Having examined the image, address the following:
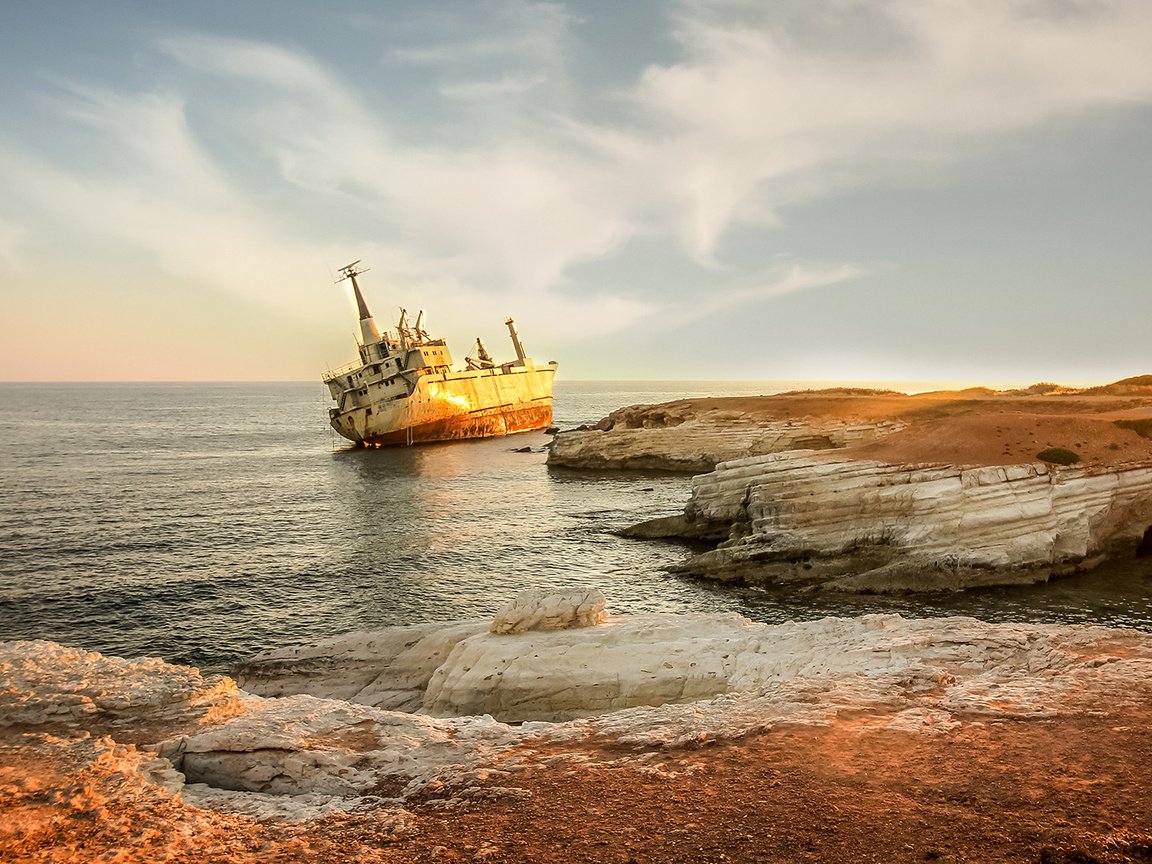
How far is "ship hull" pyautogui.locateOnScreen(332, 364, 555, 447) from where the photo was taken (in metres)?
79.1

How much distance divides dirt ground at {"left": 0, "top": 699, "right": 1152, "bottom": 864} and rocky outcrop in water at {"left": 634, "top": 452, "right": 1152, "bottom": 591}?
1735 centimetres

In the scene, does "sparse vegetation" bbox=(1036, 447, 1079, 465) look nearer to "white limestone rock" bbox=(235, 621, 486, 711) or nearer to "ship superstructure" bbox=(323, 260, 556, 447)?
"white limestone rock" bbox=(235, 621, 486, 711)

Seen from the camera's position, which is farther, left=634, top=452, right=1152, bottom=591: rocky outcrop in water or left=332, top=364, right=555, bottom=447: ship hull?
left=332, top=364, right=555, bottom=447: ship hull

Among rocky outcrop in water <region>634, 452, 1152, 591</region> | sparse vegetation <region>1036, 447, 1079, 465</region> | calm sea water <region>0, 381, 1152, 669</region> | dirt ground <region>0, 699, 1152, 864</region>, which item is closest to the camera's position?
dirt ground <region>0, 699, 1152, 864</region>

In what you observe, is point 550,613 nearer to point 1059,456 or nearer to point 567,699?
point 567,699

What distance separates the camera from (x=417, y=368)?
252 ft

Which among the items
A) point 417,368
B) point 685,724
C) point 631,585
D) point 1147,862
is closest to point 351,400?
point 417,368

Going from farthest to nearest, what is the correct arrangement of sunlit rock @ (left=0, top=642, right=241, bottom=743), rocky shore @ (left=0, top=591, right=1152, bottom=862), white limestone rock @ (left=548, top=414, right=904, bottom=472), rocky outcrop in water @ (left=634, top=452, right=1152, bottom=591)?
white limestone rock @ (left=548, top=414, right=904, bottom=472) → rocky outcrop in water @ (left=634, top=452, right=1152, bottom=591) → sunlit rock @ (left=0, top=642, right=241, bottom=743) → rocky shore @ (left=0, top=591, right=1152, bottom=862)

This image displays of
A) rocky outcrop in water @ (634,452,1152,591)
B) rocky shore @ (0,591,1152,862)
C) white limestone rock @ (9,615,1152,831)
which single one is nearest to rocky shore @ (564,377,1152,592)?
rocky outcrop in water @ (634,452,1152,591)

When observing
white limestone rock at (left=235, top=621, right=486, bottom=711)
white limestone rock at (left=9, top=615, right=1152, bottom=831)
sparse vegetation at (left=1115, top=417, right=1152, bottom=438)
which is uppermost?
sparse vegetation at (left=1115, top=417, right=1152, bottom=438)

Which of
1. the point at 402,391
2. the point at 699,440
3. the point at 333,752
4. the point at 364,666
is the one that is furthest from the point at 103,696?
the point at 402,391

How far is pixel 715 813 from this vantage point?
8.23m

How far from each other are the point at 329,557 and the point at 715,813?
97.0ft

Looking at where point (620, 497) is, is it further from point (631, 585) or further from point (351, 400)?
point (351, 400)
